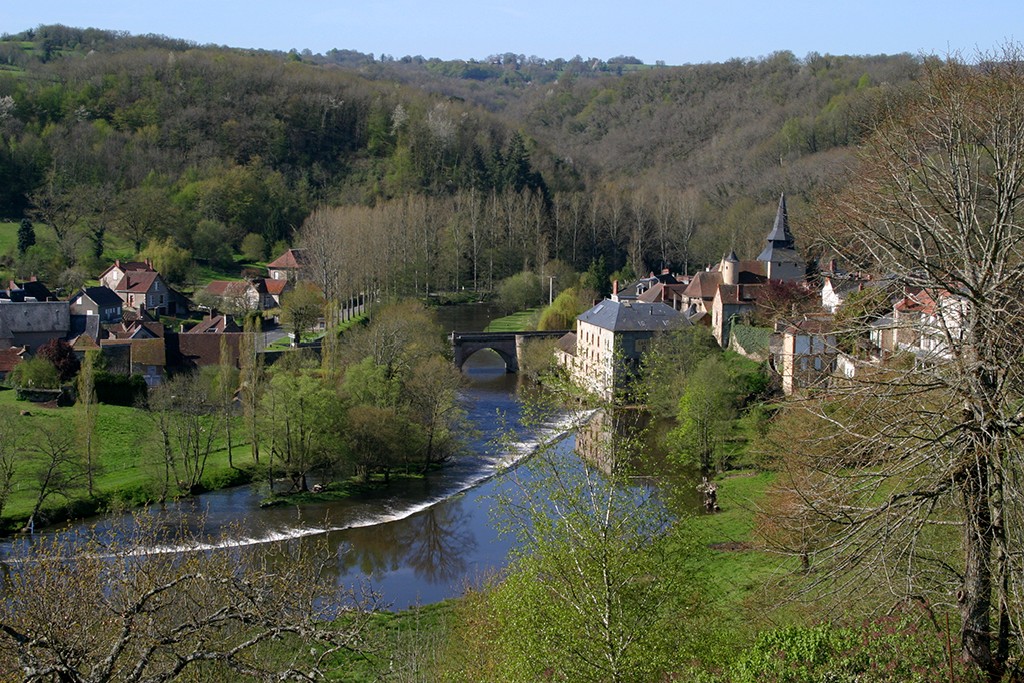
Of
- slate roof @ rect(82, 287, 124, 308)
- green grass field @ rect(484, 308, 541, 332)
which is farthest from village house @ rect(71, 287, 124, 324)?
green grass field @ rect(484, 308, 541, 332)

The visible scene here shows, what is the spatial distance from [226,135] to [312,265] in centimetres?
2940

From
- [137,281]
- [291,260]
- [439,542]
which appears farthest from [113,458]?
[291,260]

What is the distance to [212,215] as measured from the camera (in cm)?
7294

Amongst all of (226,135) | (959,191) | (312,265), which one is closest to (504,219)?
(312,265)

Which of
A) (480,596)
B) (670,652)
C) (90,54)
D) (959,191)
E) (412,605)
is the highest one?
(90,54)

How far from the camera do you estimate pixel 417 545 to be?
23.8 meters

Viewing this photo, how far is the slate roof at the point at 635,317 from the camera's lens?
134 ft

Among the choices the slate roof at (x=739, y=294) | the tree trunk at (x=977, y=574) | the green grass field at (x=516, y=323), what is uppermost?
the tree trunk at (x=977, y=574)

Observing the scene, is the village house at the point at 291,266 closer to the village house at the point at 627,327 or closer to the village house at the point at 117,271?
the village house at the point at 117,271

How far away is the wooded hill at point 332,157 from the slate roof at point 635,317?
2523 cm

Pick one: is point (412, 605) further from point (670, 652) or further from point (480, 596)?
point (670, 652)

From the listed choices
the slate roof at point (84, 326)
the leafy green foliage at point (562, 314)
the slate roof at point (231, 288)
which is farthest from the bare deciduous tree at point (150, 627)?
the slate roof at point (231, 288)

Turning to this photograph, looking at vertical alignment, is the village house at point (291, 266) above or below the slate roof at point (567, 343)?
above

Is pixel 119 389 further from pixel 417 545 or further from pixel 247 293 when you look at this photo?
pixel 247 293
